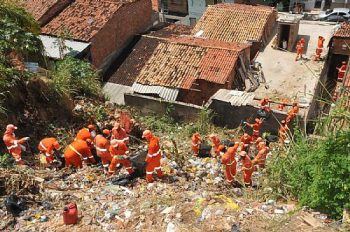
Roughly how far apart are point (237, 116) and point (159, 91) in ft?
11.0

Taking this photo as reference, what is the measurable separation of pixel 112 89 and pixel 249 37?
686 cm

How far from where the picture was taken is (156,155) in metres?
8.69

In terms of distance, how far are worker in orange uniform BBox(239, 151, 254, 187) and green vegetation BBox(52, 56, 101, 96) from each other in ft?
18.8

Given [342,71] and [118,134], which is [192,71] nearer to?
[342,71]

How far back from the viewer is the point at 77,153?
9359mm

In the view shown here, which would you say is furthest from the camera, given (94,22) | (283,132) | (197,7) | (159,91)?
(197,7)

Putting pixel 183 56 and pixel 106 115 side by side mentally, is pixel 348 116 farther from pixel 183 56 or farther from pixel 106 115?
pixel 183 56

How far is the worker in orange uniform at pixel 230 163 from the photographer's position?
362 inches

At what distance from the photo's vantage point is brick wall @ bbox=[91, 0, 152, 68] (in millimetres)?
17672

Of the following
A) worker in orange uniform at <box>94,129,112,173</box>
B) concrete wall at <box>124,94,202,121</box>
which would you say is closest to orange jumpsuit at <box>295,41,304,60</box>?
concrete wall at <box>124,94,202,121</box>

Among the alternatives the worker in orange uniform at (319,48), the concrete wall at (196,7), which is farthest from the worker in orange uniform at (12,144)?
the concrete wall at (196,7)

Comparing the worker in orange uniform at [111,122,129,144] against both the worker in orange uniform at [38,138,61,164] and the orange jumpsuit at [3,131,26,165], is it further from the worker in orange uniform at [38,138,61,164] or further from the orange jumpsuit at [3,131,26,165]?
the orange jumpsuit at [3,131,26,165]

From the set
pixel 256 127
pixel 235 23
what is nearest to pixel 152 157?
pixel 256 127

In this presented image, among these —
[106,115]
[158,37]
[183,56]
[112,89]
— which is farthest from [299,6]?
[106,115]
